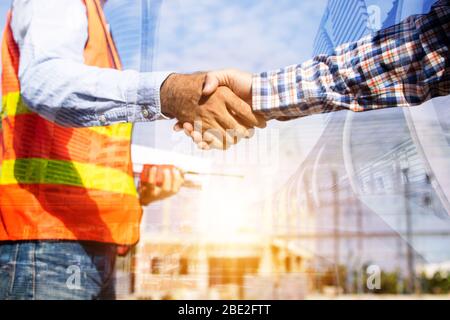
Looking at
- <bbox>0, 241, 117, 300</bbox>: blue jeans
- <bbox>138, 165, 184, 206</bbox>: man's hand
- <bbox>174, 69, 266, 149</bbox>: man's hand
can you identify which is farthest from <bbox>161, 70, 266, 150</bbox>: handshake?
<bbox>0, 241, 117, 300</bbox>: blue jeans

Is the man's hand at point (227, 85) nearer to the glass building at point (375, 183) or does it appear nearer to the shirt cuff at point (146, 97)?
the shirt cuff at point (146, 97)

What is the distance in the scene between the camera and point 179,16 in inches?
56.9

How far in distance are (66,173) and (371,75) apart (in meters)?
0.84

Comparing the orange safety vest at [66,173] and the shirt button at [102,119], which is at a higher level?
the shirt button at [102,119]

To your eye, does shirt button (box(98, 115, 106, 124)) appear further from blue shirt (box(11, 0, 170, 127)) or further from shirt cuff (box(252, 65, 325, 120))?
shirt cuff (box(252, 65, 325, 120))

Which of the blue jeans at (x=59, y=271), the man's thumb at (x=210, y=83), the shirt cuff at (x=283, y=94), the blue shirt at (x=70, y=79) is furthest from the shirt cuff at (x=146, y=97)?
the blue jeans at (x=59, y=271)

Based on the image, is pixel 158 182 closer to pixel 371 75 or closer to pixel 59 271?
pixel 59 271

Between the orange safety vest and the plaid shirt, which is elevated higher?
the plaid shirt

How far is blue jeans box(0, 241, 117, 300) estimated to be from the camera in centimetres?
143

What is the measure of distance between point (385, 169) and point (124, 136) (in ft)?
2.24

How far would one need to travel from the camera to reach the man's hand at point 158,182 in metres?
1.39

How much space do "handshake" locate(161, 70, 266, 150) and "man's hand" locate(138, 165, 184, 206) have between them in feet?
0.34

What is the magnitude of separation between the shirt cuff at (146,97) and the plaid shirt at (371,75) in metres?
0.25

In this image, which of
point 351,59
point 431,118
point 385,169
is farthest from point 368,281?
point 351,59
